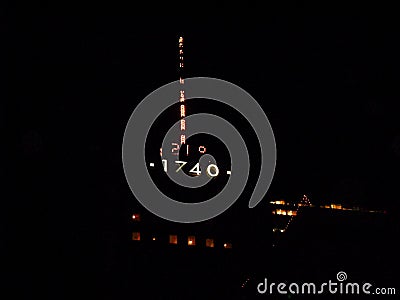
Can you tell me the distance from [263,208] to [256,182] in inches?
75.1

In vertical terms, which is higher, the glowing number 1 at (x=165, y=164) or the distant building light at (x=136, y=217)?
the glowing number 1 at (x=165, y=164)

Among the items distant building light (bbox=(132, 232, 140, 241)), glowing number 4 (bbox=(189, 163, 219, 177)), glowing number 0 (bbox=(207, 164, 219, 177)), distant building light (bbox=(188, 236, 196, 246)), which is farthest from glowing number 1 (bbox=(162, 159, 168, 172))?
distant building light (bbox=(188, 236, 196, 246))

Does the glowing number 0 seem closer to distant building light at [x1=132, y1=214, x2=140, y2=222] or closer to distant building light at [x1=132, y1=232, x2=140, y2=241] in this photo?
distant building light at [x1=132, y1=214, x2=140, y2=222]

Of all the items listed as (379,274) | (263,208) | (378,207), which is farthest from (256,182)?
(379,274)

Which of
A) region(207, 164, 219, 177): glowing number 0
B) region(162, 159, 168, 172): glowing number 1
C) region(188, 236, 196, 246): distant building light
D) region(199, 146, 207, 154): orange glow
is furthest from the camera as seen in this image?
region(199, 146, 207, 154): orange glow

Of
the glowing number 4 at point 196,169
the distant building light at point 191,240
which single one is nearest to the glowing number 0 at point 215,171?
the glowing number 4 at point 196,169

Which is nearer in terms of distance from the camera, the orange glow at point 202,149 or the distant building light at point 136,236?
the distant building light at point 136,236

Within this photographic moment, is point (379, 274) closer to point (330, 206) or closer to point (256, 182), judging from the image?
point (256, 182)

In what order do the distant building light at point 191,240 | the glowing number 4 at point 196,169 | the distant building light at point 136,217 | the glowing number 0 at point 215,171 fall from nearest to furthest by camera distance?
the distant building light at point 191,240, the distant building light at point 136,217, the glowing number 0 at point 215,171, the glowing number 4 at point 196,169

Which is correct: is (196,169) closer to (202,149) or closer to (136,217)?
(202,149)

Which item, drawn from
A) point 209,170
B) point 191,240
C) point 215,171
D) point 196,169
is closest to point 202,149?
point 196,169

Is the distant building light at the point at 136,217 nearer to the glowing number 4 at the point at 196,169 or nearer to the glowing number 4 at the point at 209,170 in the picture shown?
the glowing number 4 at the point at 209,170

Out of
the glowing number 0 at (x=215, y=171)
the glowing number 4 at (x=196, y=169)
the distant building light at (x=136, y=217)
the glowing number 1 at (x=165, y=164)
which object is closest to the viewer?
the distant building light at (x=136, y=217)

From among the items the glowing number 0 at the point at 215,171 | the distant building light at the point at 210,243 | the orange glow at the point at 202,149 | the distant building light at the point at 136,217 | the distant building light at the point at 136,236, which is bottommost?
the distant building light at the point at 210,243
